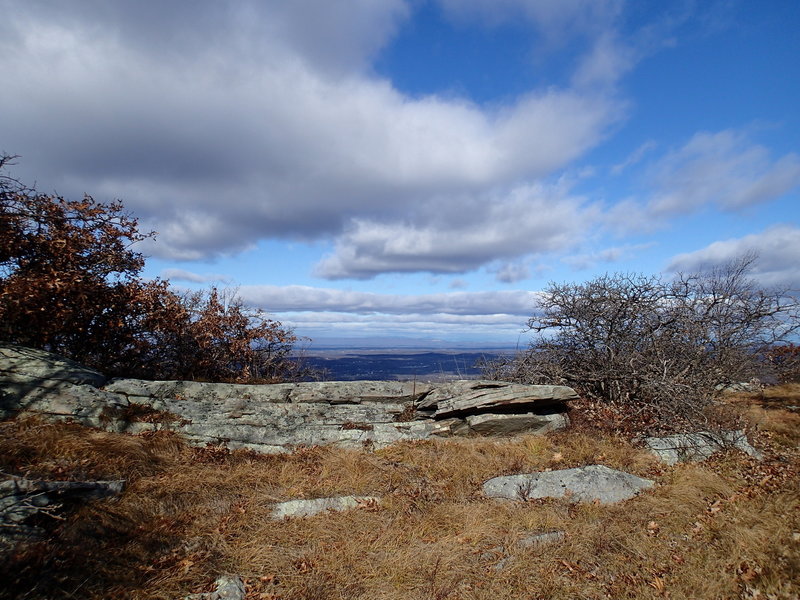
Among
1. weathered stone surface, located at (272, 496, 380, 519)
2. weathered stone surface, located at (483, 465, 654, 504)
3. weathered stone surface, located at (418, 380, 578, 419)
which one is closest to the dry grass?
weathered stone surface, located at (272, 496, 380, 519)

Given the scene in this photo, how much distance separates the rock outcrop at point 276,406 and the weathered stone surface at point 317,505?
2.12 meters

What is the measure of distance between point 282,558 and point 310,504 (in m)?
1.33

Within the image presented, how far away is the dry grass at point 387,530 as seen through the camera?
4.75m

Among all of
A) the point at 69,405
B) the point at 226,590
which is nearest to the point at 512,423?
the point at 226,590

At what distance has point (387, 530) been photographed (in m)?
6.09

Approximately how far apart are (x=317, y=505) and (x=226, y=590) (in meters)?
2.15

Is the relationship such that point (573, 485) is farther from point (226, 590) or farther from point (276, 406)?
point (276, 406)

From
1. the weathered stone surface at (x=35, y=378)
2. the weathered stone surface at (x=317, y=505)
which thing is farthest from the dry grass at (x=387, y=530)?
the weathered stone surface at (x=35, y=378)

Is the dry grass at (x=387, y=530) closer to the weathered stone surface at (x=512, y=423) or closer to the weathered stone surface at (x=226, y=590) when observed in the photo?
the weathered stone surface at (x=226, y=590)

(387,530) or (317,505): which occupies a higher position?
(317,505)

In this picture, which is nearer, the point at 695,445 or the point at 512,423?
the point at 695,445

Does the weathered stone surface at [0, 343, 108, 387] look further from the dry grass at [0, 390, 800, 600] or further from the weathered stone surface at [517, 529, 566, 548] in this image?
the weathered stone surface at [517, 529, 566, 548]

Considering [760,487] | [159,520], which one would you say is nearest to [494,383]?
[760,487]

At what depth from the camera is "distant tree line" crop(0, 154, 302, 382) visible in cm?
923
